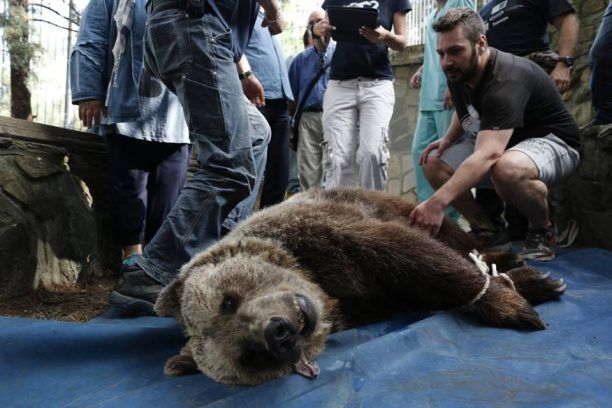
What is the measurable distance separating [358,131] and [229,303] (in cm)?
288

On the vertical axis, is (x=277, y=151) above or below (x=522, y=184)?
below

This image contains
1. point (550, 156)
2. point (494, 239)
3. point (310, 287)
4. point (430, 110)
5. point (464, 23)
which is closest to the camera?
point (310, 287)

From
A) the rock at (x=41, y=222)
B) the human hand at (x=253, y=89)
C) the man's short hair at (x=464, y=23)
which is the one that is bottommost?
the rock at (x=41, y=222)

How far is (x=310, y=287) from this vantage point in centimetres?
227

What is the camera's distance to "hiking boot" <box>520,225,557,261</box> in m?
3.79

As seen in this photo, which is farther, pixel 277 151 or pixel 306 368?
pixel 277 151

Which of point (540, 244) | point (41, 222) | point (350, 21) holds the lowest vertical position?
point (41, 222)

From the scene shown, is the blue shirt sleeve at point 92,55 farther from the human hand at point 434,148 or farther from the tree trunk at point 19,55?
the tree trunk at point 19,55

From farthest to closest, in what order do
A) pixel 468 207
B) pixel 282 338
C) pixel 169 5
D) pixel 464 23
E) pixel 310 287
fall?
pixel 468 207, pixel 464 23, pixel 169 5, pixel 310 287, pixel 282 338

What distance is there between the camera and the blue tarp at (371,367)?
5.47 feet

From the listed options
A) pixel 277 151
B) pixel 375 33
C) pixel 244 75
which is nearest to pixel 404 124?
pixel 375 33

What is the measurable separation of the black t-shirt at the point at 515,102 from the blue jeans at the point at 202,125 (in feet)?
5.94

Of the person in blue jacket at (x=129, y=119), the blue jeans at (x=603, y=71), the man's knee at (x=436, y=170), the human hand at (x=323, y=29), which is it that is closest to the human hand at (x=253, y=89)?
the person in blue jacket at (x=129, y=119)

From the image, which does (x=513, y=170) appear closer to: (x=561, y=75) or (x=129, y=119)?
(x=561, y=75)
